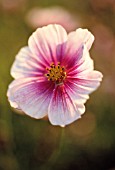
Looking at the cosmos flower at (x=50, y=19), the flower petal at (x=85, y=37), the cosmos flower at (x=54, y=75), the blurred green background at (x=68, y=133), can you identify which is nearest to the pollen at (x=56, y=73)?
the cosmos flower at (x=54, y=75)

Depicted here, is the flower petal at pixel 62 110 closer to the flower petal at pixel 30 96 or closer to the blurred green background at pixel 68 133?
the flower petal at pixel 30 96

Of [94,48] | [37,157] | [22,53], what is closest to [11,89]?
Answer: [22,53]

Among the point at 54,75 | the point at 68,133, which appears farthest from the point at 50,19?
the point at 54,75

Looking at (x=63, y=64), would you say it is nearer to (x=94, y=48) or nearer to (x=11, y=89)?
(x=11, y=89)

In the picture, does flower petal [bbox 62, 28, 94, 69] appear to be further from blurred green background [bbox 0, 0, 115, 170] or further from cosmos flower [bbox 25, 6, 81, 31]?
cosmos flower [bbox 25, 6, 81, 31]

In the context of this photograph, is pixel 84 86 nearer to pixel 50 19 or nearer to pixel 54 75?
pixel 54 75
